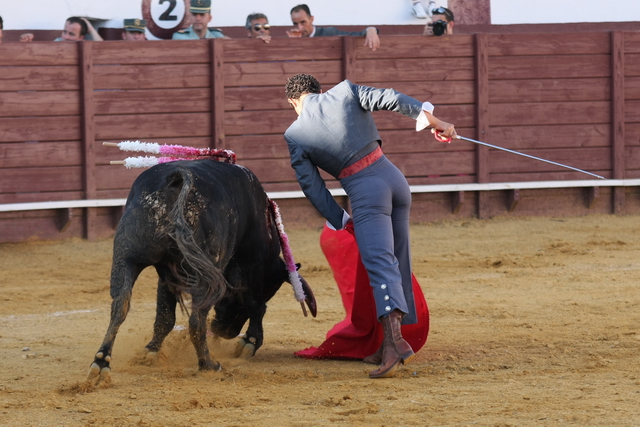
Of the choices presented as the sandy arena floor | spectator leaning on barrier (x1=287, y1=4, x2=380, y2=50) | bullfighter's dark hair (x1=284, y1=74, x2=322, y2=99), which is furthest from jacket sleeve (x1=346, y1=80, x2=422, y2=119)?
spectator leaning on barrier (x1=287, y1=4, x2=380, y2=50)

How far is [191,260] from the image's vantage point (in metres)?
3.50

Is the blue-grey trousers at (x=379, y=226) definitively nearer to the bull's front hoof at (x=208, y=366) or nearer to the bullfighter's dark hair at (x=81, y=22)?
the bull's front hoof at (x=208, y=366)

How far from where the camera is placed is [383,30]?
8.99m

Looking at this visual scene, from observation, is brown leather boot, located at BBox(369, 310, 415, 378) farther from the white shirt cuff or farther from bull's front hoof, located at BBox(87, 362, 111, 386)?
bull's front hoof, located at BBox(87, 362, 111, 386)

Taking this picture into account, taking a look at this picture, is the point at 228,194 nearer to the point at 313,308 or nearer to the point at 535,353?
the point at 313,308

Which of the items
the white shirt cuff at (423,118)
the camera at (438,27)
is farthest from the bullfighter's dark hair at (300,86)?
the camera at (438,27)

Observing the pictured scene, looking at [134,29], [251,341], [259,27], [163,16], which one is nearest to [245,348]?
[251,341]

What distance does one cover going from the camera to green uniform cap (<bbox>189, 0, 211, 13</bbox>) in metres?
8.00

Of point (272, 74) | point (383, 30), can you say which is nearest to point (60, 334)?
point (272, 74)

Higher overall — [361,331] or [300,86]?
[300,86]

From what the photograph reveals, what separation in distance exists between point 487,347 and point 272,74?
4.56 meters

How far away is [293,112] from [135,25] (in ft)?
5.06

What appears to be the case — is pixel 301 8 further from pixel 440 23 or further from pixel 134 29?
pixel 134 29

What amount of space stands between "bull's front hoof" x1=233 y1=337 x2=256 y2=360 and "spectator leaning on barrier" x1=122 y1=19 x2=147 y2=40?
14.5 ft
